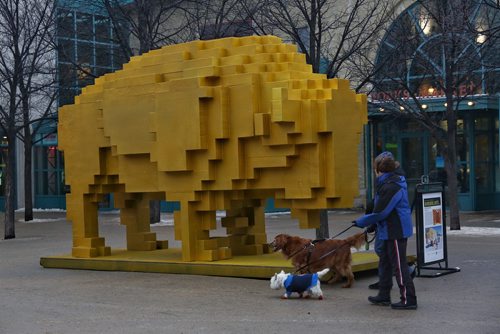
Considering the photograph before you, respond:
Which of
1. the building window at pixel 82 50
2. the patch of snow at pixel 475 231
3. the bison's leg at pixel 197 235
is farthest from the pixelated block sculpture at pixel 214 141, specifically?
the building window at pixel 82 50

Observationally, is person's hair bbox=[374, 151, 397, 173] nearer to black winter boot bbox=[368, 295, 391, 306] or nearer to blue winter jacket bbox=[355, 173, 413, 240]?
blue winter jacket bbox=[355, 173, 413, 240]

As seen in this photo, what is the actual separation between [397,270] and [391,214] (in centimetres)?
65

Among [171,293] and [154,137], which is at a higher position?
[154,137]

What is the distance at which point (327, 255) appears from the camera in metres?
11.9

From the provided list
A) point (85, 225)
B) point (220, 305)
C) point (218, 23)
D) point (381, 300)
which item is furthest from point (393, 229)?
point (218, 23)

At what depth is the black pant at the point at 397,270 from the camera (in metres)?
9.99

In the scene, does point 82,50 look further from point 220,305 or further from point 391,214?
point 391,214

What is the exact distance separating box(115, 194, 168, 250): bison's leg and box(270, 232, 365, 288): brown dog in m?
4.45

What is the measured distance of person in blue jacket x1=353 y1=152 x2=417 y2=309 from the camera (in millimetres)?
10047

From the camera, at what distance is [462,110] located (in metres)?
29.3

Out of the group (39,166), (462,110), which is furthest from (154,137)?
(39,166)

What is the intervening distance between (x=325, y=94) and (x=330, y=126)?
0.54 m

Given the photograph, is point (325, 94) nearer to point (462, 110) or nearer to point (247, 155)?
point (247, 155)

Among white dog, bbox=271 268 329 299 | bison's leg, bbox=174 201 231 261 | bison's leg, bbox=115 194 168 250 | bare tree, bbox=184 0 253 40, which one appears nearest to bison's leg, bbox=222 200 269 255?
bison's leg, bbox=174 201 231 261
